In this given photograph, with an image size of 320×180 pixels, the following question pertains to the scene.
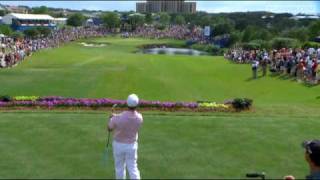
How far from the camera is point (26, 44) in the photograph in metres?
81.4

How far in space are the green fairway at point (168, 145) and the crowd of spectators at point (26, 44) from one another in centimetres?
3507

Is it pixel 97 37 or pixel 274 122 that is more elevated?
pixel 274 122

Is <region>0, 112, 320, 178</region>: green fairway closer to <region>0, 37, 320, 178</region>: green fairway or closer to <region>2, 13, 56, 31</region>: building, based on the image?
<region>0, 37, 320, 178</region>: green fairway

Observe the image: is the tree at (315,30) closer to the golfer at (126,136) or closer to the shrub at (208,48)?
the shrub at (208,48)

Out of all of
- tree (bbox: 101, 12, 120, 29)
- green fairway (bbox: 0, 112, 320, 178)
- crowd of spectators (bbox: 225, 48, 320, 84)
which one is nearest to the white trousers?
green fairway (bbox: 0, 112, 320, 178)

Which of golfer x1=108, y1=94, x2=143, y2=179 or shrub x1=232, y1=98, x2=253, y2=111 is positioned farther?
shrub x1=232, y1=98, x2=253, y2=111

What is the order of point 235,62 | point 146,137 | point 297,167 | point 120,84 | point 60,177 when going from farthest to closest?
point 235,62 → point 120,84 → point 146,137 → point 297,167 → point 60,177

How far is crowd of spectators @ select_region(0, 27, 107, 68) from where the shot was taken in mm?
59347

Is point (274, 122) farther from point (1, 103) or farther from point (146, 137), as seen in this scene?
point (1, 103)

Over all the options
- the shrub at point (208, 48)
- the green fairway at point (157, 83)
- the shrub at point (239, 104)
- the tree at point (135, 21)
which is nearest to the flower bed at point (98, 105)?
the shrub at point (239, 104)

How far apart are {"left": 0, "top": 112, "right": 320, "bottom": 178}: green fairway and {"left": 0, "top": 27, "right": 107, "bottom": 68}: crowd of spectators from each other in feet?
115

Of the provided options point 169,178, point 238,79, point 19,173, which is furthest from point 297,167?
point 238,79

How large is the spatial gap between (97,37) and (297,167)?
138m

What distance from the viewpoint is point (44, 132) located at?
68.2ft
